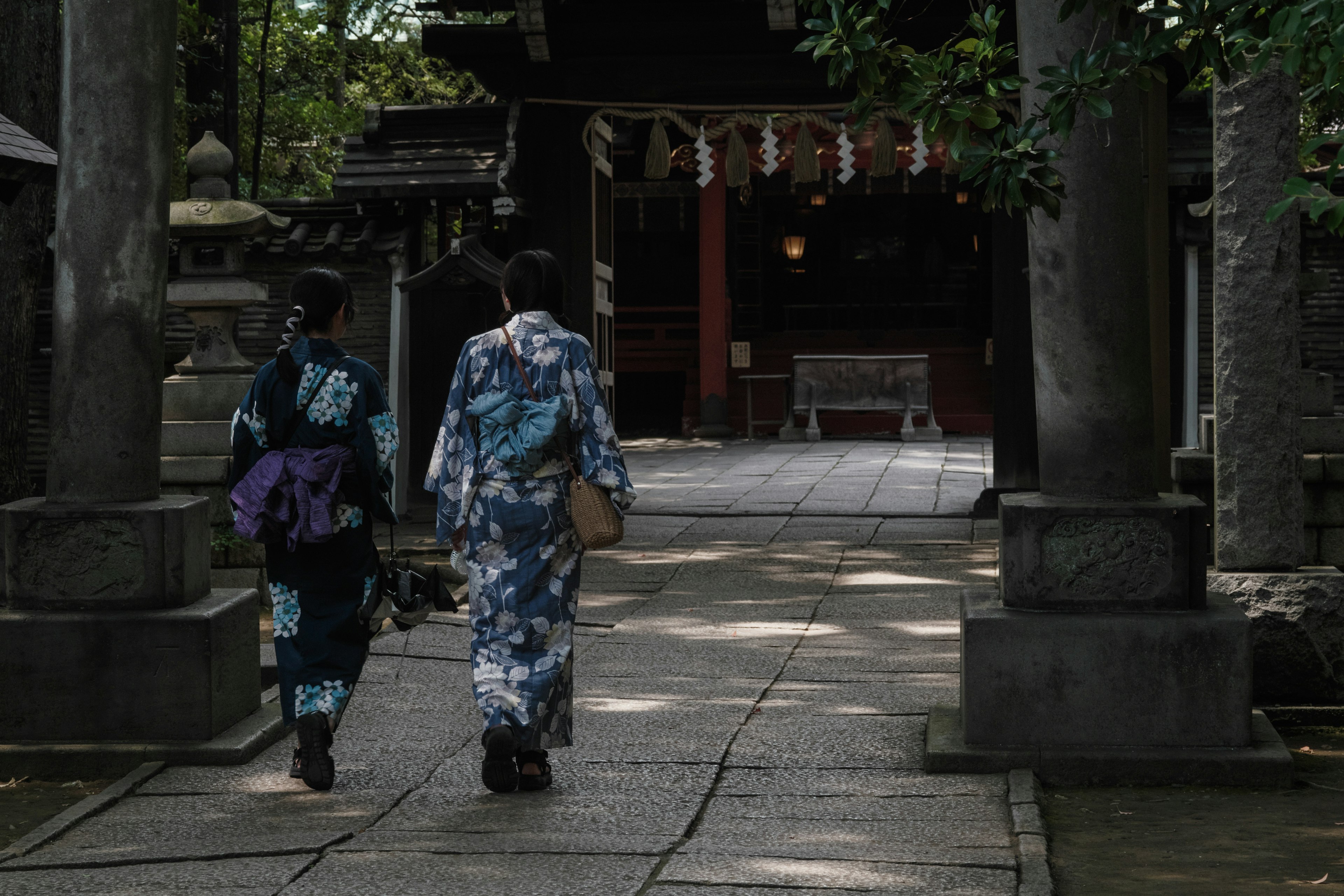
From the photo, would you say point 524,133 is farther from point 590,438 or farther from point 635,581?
point 590,438

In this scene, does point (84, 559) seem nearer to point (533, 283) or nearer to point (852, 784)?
point (533, 283)

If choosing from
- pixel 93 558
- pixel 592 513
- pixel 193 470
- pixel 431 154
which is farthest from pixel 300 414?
pixel 431 154

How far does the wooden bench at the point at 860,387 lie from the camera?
1883 centimetres

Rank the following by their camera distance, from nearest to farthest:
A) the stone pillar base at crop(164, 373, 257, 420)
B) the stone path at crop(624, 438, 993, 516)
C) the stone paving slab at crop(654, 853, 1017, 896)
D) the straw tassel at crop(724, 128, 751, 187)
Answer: the stone paving slab at crop(654, 853, 1017, 896), the stone pillar base at crop(164, 373, 257, 420), the stone path at crop(624, 438, 993, 516), the straw tassel at crop(724, 128, 751, 187)

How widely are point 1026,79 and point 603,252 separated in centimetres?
817

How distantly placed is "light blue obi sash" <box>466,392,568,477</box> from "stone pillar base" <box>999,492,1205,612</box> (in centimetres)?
140

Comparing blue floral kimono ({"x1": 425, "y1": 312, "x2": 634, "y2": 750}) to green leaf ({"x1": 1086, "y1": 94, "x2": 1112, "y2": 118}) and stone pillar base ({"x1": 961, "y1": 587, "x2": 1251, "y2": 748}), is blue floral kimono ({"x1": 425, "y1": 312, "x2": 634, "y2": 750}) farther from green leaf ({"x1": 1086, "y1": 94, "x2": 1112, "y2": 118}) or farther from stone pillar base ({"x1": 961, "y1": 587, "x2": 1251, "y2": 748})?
green leaf ({"x1": 1086, "y1": 94, "x2": 1112, "y2": 118})

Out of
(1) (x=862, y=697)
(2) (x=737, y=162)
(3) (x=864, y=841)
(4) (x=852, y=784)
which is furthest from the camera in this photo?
(2) (x=737, y=162)

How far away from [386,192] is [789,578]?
4.37m

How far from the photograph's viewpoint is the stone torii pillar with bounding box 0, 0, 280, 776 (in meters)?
4.68

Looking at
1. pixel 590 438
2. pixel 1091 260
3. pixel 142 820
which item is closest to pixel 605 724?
pixel 590 438

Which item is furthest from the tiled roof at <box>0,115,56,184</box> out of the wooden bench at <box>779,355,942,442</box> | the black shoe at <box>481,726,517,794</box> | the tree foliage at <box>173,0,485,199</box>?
the wooden bench at <box>779,355,942,442</box>

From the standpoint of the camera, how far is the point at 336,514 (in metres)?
4.53

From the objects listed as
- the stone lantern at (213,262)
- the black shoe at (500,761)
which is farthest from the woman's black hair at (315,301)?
the stone lantern at (213,262)
